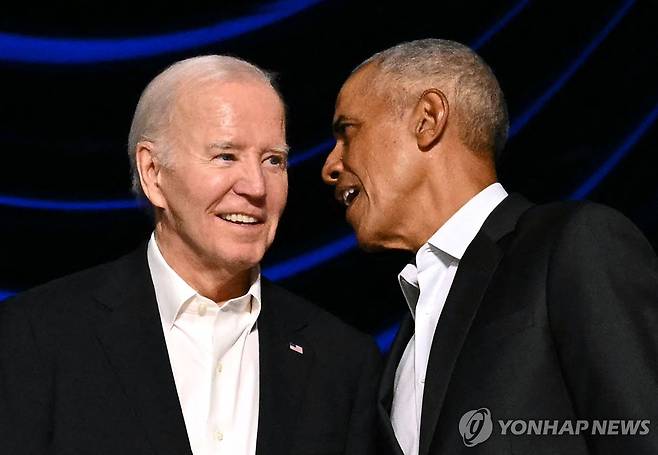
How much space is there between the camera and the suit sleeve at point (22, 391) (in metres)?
2.06

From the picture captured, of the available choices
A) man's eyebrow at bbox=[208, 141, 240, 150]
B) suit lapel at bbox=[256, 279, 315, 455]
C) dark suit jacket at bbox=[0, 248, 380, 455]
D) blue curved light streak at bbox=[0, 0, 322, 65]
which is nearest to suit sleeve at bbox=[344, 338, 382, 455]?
dark suit jacket at bbox=[0, 248, 380, 455]

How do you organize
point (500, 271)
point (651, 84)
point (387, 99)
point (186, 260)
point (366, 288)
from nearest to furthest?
point (500, 271)
point (186, 260)
point (387, 99)
point (651, 84)
point (366, 288)

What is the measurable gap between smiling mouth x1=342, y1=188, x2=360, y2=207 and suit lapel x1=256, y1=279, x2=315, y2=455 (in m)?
0.30

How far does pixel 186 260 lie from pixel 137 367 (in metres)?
0.27

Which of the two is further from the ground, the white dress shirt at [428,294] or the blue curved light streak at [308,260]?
the blue curved light streak at [308,260]

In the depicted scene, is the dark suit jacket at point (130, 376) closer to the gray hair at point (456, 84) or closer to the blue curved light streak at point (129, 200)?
the gray hair at point (456, 84)

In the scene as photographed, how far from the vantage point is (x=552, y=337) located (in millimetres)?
2041

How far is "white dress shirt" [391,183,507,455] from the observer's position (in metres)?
2.29

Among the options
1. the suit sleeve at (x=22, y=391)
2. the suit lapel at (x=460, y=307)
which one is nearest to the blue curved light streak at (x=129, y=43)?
the suit sleeve at (x=22, y=391)

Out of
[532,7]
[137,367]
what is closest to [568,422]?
[137,367]

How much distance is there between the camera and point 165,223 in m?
2.38

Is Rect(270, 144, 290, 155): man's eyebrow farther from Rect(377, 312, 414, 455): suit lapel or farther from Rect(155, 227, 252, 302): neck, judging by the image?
Rect(377, 312, 414, 455): suit lapel

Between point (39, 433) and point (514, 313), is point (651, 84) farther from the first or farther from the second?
point (39, 433)

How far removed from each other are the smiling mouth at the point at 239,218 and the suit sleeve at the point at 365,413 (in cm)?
44
